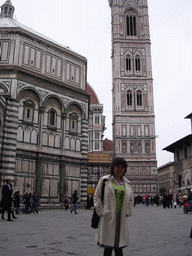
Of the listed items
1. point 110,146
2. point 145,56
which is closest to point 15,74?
point 145,56

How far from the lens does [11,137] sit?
17.4 m

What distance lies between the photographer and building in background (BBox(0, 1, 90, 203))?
1778cm

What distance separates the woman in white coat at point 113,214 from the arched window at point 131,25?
2363 inches

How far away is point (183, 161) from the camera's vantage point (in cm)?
3759

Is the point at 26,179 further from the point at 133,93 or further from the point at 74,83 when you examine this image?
the point at 133,93

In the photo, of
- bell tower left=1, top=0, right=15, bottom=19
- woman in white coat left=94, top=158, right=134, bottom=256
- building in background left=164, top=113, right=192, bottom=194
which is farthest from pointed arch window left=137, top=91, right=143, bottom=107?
woman in white coat left=94, top=158, right=134, bottom=256

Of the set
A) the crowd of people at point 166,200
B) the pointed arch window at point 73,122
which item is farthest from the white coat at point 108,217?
the crowd of people at point 166,200

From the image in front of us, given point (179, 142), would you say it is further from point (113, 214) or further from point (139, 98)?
point (113, 214)

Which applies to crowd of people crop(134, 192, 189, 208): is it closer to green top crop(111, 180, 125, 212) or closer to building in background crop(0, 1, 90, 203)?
building in background crop(0, 1, 90, 203)

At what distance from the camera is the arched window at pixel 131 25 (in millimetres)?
59188

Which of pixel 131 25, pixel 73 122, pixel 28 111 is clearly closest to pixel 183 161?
pixel 73 122

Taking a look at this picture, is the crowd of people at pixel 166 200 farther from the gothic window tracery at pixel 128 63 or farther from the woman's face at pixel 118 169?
the gothic window tracery at pixel 128 63

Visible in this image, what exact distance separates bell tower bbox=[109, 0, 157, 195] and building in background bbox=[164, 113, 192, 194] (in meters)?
10.6

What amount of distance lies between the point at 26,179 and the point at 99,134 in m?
50.6
